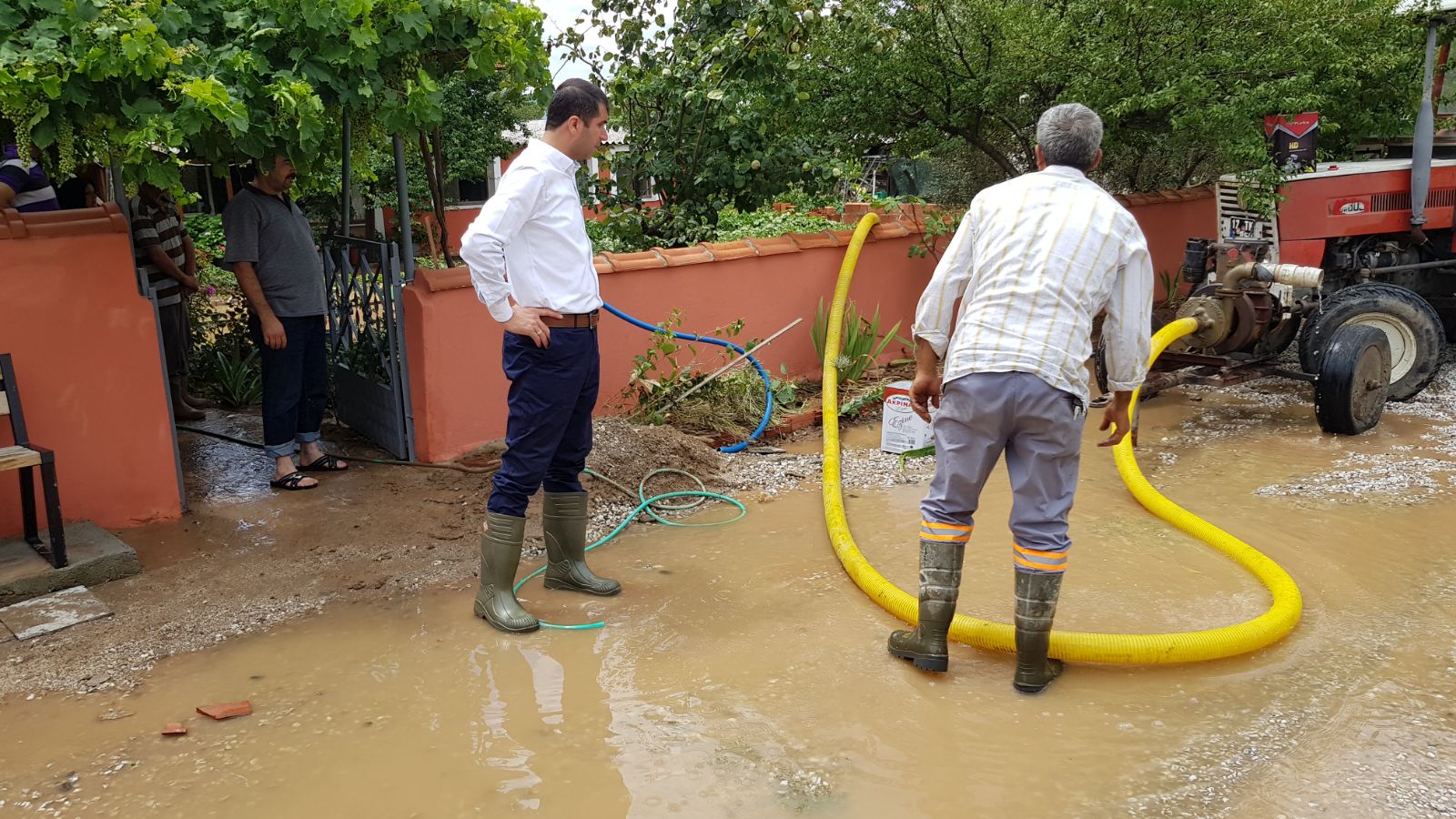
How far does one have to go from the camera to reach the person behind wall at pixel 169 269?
6.12 meters

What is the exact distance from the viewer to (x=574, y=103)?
3684 mm

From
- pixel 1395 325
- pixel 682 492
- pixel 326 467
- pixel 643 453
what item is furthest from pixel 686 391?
pixel 1395 325

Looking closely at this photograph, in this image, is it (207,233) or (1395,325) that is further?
(207,233)

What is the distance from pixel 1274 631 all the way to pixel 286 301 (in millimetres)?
4489

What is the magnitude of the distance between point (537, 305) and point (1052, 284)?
5.60ft

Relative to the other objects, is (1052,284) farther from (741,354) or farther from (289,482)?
(289,482)

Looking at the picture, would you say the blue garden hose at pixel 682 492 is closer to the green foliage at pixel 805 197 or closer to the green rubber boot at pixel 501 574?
the green rubber boot at pixel 501 574

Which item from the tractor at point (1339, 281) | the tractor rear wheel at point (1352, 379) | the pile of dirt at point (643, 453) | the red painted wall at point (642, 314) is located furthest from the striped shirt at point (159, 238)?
the tractor rear wheel at point (1352, 379)

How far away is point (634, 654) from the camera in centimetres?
365

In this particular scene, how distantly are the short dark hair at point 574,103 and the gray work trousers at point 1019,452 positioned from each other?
5.12ft

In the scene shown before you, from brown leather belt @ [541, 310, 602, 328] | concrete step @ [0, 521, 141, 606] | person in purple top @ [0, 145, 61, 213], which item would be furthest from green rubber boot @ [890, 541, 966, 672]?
person in purple top @ [0, 145, 61, 213]

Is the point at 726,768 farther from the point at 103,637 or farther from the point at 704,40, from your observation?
the point at 704,40

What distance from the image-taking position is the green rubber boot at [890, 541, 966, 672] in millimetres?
3369

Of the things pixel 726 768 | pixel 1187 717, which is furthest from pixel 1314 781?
pixel 726 768
